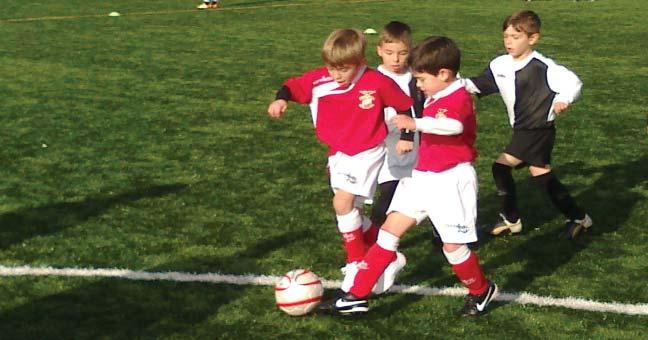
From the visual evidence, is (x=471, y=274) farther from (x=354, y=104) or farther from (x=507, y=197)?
(x=507, y=197)

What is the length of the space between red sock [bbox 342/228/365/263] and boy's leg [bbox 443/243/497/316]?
0.70 m

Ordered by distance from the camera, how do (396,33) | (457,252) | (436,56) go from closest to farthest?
(436,56) < (457,252) < (396,33)

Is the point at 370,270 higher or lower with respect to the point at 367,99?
lower

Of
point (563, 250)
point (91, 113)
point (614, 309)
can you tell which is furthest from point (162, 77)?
point (614, 309)

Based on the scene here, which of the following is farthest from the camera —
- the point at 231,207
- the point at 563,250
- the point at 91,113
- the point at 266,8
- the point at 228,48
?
the point at 266,8

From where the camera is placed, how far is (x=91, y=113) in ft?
37.9

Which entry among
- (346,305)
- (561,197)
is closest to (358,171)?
(346,305)

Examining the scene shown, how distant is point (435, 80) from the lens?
5.24 metres

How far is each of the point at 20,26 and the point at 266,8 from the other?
7.65 metres

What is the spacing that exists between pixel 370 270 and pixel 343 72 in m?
1.16

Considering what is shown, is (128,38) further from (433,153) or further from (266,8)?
(433,153)

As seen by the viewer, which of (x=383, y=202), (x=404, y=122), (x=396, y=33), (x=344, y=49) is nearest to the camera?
(x=404, y=122)

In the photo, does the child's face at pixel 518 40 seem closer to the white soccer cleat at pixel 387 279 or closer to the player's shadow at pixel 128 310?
the white soccer cleat at pixel 387 279

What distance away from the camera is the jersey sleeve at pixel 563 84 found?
6395 mm
